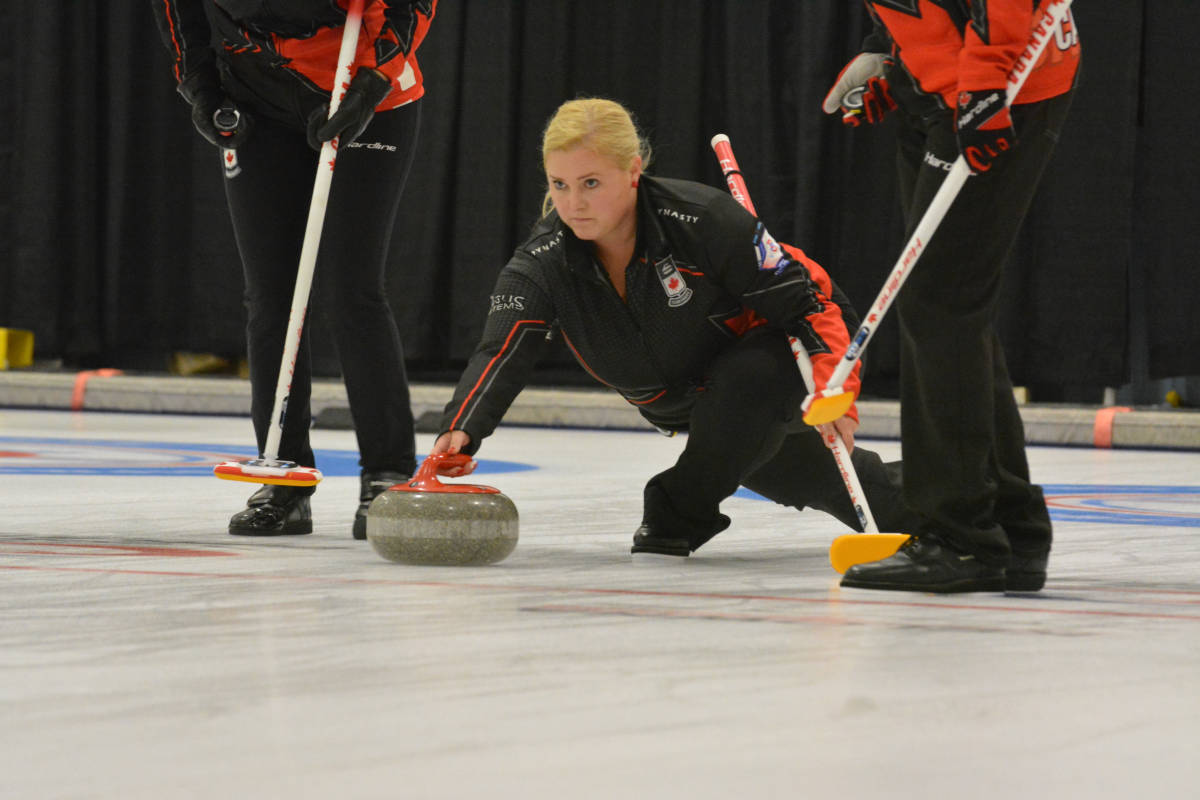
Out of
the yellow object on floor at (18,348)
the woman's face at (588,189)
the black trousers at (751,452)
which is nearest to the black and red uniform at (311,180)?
the woman's face at (588,189)

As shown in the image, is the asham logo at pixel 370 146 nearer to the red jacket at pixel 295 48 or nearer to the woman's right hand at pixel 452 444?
the red jacket at pixel 295 48

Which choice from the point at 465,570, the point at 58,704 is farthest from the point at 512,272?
the point at 58,704

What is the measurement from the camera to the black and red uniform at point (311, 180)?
2.61 metres

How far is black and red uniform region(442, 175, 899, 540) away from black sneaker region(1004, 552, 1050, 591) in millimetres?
408

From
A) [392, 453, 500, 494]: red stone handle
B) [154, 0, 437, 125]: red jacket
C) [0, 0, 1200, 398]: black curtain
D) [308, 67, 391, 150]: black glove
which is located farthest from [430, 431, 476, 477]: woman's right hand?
[0, 0, 1200, 398]: black curtain

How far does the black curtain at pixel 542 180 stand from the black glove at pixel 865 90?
372cm

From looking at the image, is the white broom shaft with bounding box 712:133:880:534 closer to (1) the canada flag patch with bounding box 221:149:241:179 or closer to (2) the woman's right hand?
(2) the woman's right hand

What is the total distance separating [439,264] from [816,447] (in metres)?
4.14

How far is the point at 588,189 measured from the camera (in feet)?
7.61

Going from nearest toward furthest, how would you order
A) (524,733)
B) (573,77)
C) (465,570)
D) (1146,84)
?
(524,733) < (465,570) < (1146,84) < (573,77)

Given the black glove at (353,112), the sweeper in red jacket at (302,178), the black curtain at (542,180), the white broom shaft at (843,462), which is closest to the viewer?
the white broom shaft at (843,462)

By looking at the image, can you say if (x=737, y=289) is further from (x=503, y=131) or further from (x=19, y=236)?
(x=19, y=236)

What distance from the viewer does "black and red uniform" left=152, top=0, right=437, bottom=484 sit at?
261 cm

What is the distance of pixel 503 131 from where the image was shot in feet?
20.9
